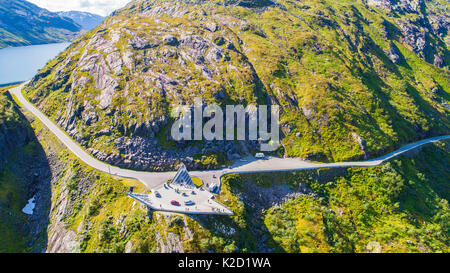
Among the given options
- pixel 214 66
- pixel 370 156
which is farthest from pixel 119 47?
pixel 370 156

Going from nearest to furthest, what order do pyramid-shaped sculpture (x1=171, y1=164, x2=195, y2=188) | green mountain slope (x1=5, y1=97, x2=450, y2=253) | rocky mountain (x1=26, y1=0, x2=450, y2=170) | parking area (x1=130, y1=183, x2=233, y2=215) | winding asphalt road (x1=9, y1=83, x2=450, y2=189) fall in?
green mountain slope (x1=5, y1=97, x2=450, y2=253) < parking area (x1=130, y1=183, x2=233, y2=215) < pyramid-shaped sculpture (x1=171, y1=164, x2=195, y2=188) < winding asphalt road (x1=9, y1=83, x2=450, y2=189) < rocky mountain (x1=26, y1=0, x2=450, y2=170)

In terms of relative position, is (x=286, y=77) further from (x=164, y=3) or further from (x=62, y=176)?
(x=164, y=3)

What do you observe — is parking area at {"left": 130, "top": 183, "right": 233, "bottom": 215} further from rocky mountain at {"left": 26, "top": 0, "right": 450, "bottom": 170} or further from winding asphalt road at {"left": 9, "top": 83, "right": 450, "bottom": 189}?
rocky mountain at {"left": 26, "top": 0, "right": 450, "bottom": 170}

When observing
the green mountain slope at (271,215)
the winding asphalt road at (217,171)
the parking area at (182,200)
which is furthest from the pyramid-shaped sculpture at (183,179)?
the green mountain slope at (271,215)

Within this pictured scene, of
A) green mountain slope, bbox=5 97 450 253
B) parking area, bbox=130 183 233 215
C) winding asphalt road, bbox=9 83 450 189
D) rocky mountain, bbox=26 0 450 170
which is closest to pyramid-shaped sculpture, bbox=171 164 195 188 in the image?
parking area, bbox=130 183 233 215

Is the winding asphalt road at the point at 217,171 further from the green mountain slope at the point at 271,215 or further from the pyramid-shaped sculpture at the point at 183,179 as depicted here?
the pyramid-shaped sculpture at the point at 183,179

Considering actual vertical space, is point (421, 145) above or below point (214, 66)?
below

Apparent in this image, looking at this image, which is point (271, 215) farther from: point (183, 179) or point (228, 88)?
point (228, 88)

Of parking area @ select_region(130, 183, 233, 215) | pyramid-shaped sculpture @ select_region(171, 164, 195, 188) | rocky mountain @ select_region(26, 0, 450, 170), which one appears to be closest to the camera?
parking area @ select_region(130, 183, 233, 215)
